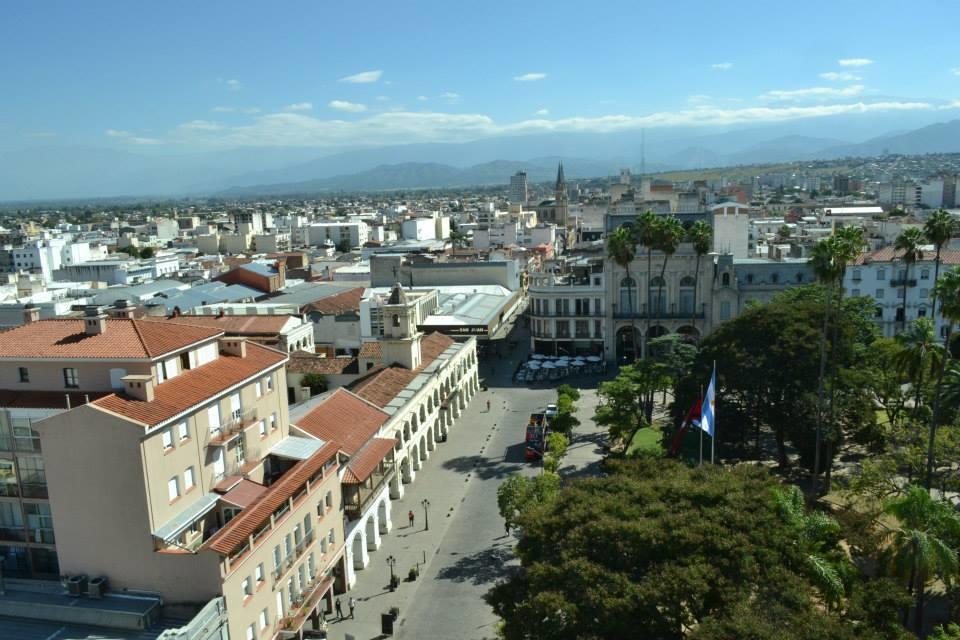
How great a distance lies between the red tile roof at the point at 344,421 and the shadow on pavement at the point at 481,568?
810 centimetres

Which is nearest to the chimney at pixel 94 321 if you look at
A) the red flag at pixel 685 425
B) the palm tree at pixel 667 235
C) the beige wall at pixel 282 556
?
the beige wall at pixel 282 556

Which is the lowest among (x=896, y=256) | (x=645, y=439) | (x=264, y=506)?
(x=645, y=439)

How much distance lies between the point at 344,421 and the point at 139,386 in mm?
15306

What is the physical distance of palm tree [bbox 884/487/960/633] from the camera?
26844mm

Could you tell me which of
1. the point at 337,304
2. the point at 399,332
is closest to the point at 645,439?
the point at 399,332

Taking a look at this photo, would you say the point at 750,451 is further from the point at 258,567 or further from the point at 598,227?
the point at 598,227

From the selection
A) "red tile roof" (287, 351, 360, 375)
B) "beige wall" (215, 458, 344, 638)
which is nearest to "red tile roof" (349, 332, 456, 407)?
"red tile roof" (287, 351, 360, 375)

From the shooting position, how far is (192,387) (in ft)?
99.7

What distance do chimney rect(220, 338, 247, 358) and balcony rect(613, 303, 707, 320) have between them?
5171 cm

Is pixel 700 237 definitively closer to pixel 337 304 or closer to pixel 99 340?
pixel 337 304

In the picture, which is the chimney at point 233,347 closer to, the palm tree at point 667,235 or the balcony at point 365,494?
the balcony at point 365,494

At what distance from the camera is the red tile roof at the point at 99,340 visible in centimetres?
2977

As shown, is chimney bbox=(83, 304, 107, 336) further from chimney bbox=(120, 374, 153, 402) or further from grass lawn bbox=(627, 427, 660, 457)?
grass lawn bbox=(627, 427, 660, 457)

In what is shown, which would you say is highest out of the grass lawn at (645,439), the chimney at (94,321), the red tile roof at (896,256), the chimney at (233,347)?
the chimney at (94,321)
